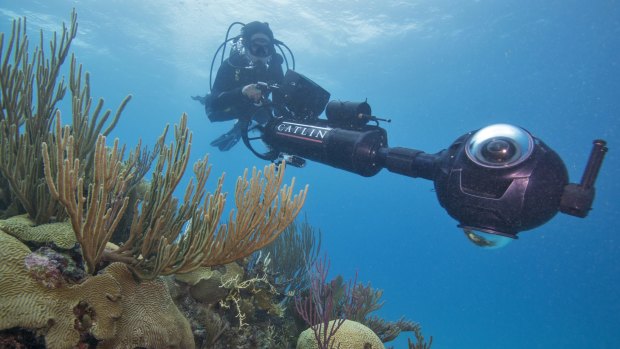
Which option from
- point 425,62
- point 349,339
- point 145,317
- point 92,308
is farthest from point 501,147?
point 425,62

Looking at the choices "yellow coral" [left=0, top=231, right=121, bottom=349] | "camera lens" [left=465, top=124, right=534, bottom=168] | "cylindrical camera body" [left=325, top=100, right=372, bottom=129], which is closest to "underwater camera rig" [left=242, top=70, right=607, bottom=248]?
"camera lens" [left=465, top=124, right=534, bottom=168]

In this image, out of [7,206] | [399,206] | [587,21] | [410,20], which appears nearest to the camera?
[7,206]

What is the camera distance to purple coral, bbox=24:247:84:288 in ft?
6.53

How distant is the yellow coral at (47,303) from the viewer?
5.98 ft

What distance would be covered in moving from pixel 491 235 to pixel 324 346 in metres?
2.09

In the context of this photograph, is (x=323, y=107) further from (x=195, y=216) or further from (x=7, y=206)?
(x=7, y=206)

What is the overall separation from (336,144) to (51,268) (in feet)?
9.03

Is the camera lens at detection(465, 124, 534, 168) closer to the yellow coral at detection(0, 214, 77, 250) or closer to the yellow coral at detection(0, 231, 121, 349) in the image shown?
the yellow coral at detection(0, 231, 121, 349)

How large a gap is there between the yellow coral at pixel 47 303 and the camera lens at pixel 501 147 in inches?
106

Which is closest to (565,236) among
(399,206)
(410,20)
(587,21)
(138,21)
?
(399,206)

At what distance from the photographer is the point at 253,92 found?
4.86 metres

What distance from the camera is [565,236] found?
6694cm

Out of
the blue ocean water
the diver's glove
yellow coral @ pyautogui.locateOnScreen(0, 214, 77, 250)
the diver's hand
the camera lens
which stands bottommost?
yellow coral @ pyautogui.locateOnScreen(0, 214, 77, 250)

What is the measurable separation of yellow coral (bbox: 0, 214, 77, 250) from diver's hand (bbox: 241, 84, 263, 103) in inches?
121
